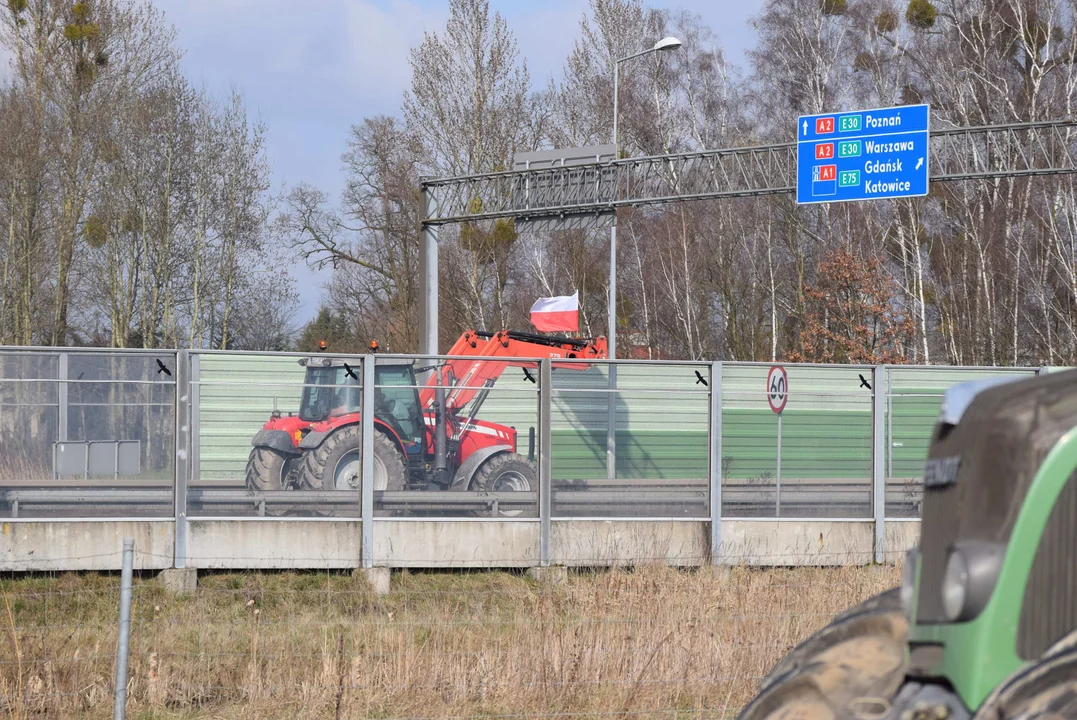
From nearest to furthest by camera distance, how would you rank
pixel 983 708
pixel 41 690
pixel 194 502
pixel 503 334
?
pixel 983 708, pixel 41 690, pixel 194 502, pixel 503 334

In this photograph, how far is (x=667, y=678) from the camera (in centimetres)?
854

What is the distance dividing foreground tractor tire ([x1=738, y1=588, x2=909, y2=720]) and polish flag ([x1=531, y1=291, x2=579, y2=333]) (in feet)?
68.6

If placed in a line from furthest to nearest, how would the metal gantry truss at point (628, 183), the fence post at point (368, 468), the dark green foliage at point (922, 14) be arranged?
the dark green foliage at point (922, 14), the metal gantry truss at point (628, 183), the fence post at point (368, 468)

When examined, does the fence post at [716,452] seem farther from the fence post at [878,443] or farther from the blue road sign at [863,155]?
the blue road sign at [863,155]

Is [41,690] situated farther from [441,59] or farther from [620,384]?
[441,59]

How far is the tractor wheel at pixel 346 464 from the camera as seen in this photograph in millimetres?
14828

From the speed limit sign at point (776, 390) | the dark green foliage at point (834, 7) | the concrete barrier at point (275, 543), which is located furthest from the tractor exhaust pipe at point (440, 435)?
the dark green foliage at point (834, 7)

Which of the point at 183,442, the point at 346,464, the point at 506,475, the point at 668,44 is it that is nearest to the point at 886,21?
the point at 668,44

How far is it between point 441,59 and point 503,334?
29478 millimetres

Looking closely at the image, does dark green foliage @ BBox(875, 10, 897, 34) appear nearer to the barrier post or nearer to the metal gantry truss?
the metal gantry truss

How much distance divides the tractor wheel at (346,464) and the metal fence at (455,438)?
21mm

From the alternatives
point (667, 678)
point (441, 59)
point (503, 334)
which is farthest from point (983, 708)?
point (441, 59)

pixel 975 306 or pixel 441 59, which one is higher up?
pixel 441 59

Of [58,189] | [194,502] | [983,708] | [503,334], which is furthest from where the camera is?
[58,189]
